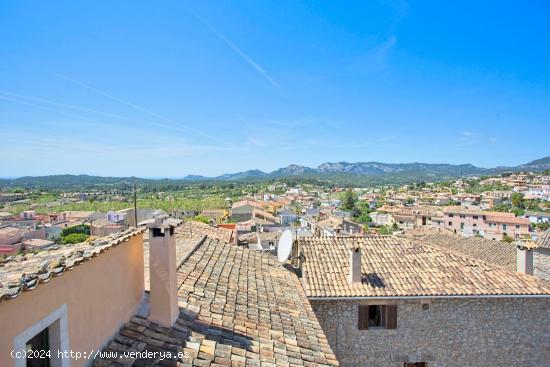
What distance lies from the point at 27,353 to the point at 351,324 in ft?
25.3

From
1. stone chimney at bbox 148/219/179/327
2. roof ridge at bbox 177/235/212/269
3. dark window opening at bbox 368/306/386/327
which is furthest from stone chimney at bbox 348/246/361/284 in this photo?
stone chimney at bbox 148/219/179/327

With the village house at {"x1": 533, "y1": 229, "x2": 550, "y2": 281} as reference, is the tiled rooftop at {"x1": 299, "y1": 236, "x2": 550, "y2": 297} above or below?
above

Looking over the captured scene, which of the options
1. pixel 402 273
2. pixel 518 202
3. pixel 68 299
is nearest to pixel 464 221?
pixel 518 202

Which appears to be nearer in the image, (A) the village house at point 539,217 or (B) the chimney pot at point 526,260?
(B) the chimney pot at point 526,260

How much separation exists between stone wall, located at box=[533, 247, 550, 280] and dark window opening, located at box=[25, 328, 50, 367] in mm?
22047

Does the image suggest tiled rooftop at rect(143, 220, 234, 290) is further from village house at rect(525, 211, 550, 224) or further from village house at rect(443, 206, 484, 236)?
village house at rect(525, 211, 550, 224)

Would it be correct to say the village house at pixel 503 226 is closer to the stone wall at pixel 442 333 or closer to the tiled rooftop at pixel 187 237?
the stone wall at pixel 442 333

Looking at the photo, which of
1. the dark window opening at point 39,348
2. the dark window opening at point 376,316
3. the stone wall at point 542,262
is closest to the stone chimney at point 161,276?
the dark window opening at point 39,348

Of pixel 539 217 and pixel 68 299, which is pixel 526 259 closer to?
pixel 68 299

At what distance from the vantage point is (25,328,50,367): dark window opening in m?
2.76

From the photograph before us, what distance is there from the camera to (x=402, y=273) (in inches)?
379

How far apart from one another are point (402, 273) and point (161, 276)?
7.34 metres

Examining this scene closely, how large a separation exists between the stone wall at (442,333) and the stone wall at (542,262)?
11.5m

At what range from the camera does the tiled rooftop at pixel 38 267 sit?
96.3 inches
